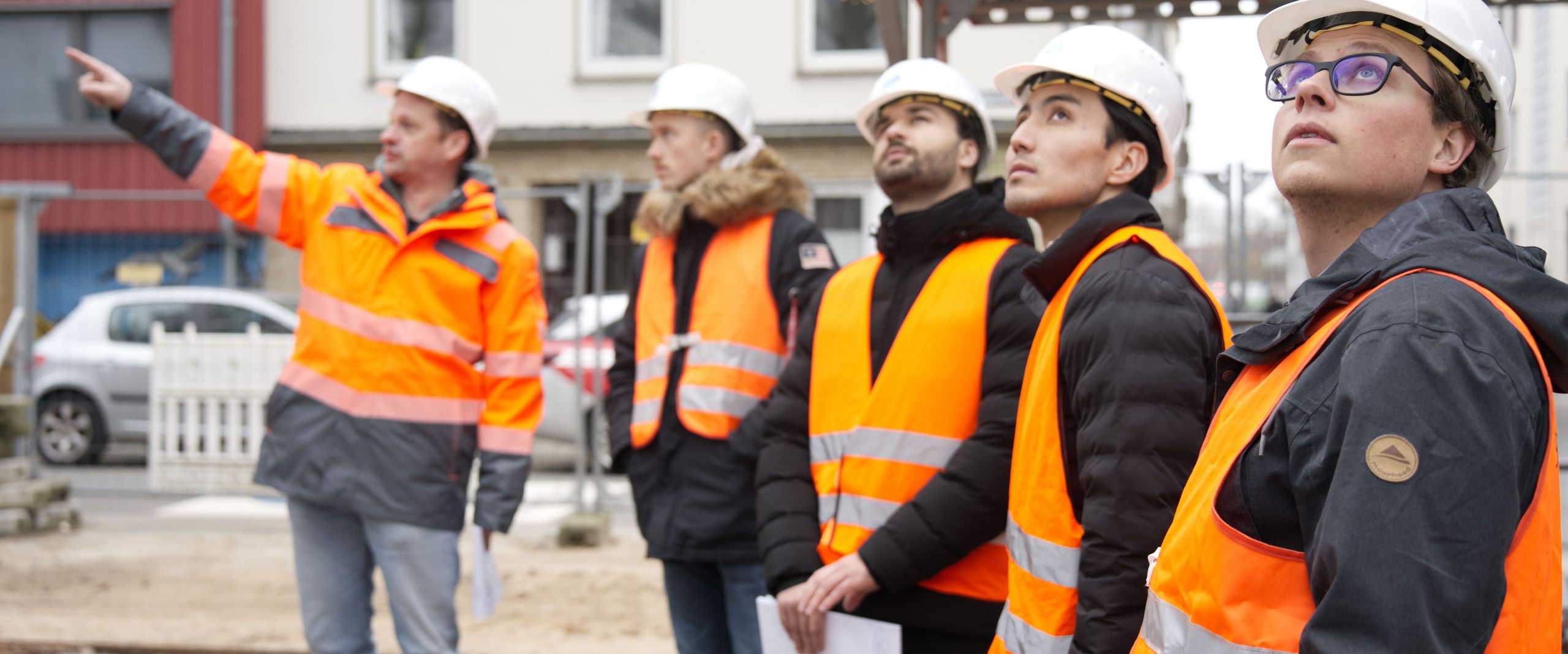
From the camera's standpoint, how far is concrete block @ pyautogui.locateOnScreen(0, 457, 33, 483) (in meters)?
7.73

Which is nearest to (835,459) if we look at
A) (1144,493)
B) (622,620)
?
(1144,493)

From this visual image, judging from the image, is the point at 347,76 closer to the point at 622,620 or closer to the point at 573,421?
the point at 573,421

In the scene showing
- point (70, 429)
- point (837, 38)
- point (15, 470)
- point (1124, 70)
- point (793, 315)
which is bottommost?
point (70, 429)

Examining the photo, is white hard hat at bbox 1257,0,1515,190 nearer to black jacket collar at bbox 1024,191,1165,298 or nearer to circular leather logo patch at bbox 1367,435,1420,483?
circular leather logo patch at bbox 1367,435,1420,483

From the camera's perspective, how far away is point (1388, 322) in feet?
4.06

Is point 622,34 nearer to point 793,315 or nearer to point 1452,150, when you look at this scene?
point 793,315

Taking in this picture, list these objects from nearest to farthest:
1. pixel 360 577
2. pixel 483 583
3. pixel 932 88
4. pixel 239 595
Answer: pixel 932 88 < pixel 360 577 < pixel 483 583 < pixel 239 595

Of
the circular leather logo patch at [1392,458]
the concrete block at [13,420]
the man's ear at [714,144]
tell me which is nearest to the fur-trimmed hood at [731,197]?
the man's ear at [714,144]

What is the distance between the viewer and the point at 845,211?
25.7ft

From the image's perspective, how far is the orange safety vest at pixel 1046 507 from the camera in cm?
210

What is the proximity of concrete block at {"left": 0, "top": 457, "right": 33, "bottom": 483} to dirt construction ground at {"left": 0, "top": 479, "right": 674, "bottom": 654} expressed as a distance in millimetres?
412

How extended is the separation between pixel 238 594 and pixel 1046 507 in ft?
16.9

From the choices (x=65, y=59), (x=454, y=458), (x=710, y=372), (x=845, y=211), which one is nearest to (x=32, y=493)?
(x=845, y=211)

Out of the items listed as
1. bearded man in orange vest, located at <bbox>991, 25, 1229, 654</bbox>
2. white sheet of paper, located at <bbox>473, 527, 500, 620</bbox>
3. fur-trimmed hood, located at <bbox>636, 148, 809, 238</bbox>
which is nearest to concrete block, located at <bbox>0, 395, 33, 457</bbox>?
white sheet of paper, located at <bbox>473, 527, 500, 620</bbox>
